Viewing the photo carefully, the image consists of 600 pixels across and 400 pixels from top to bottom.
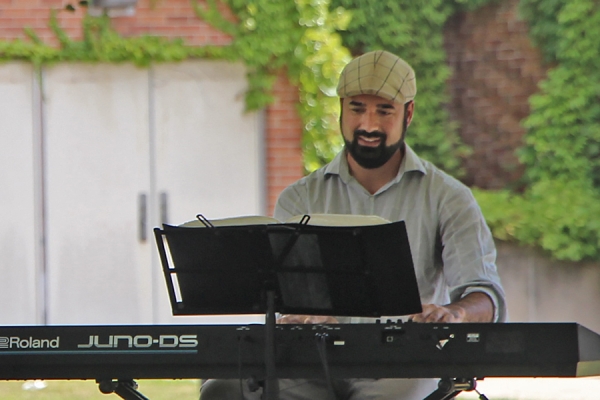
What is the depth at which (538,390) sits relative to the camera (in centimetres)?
607

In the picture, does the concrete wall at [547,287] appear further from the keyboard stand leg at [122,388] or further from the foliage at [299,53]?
the keyboard stand leg at [122,388]

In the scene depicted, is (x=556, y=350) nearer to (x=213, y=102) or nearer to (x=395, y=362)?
(x=395, y=362)

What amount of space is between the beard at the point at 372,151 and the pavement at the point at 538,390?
8.71ft

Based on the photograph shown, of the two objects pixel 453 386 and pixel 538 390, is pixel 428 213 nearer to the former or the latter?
pixel 453 386

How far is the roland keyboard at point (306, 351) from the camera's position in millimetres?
2592

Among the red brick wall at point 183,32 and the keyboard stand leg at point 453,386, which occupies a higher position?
the red brick wall at point 183,32

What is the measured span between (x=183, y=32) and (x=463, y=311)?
15.7ft

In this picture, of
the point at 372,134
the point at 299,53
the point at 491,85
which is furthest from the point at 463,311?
the point at 491,85

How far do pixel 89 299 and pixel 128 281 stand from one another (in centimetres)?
32

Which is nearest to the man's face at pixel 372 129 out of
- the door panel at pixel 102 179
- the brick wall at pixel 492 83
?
the door panel at pixel 102 179

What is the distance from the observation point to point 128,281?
7586mm

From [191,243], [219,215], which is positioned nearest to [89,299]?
[219,215]

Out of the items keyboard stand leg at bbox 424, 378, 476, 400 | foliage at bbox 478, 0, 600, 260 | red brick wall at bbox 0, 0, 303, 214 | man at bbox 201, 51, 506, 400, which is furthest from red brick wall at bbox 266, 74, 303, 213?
keyboard stand leg at bbox 424, 378, 476, 400

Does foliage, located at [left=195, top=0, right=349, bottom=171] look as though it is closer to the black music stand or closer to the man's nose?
the man's nose
